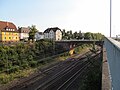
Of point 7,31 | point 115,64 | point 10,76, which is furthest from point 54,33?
point 115,64

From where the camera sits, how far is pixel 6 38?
261 feet

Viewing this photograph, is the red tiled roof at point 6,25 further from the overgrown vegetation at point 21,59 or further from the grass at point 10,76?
the grass at point 10,76

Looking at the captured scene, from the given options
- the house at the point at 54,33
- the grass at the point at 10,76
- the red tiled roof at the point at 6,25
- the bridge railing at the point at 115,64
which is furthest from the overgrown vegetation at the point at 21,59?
the house at the point at 54,33

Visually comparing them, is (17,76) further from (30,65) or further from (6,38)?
(6,38)

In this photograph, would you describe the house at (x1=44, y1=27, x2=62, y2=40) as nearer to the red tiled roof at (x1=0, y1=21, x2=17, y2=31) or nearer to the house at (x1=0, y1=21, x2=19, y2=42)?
the house at (x1=0, y1=21, x2=19, y2=42)

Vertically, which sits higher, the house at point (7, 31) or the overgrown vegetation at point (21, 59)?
the house at point (7, 31)

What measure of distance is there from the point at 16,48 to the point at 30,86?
25.1m

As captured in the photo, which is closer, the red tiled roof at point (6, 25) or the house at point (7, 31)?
the house at point (7, 31)

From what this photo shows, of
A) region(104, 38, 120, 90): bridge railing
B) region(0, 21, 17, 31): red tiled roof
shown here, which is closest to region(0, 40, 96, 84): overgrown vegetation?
region(0, 21, 17, 31): red tiled roof

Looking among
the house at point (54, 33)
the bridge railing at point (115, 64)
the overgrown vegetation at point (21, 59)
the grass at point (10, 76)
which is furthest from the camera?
the house at point (54, 33)

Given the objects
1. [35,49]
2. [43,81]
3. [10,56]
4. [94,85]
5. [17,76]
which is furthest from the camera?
[35,49]

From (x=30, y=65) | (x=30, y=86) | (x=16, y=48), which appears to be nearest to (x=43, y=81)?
(x=30, y=86)

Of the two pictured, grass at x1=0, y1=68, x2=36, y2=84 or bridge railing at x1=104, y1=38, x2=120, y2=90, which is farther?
grass at x1=0, y1=68, x2=36, y2=84

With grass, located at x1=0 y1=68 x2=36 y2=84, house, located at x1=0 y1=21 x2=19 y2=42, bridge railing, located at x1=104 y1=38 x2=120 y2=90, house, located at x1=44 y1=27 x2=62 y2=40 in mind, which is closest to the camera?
bridge railing, located at x1=104 y1=38 x2=120 y2=90
